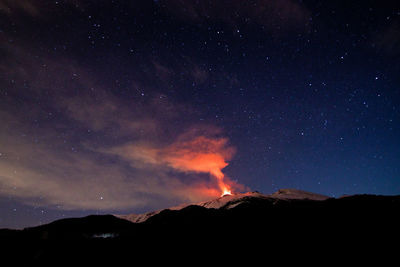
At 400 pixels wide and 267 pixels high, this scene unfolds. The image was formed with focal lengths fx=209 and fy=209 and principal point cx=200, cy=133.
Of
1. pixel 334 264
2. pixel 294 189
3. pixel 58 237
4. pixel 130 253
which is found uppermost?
pixel 294 189

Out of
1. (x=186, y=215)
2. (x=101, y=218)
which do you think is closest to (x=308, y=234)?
(x=186, y=215)

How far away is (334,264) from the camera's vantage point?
11938mm

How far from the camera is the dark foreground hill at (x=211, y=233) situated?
38.8 ft

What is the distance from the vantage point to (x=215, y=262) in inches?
464

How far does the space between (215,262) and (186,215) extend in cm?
799

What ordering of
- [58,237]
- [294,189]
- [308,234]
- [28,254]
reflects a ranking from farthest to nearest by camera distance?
[294,189], [308,234], [58,237], [28,254]

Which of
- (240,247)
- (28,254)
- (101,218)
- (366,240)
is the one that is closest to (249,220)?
(240,247)

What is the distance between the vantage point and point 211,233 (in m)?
15.2

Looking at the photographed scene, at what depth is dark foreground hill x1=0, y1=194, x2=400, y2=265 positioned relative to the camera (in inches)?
466

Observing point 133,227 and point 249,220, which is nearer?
point 133,227

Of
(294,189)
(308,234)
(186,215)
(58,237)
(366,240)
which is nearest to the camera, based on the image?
(58,237)

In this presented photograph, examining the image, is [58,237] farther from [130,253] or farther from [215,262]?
[215,262]

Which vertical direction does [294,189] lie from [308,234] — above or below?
above

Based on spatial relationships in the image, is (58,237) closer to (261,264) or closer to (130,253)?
(130,253)
